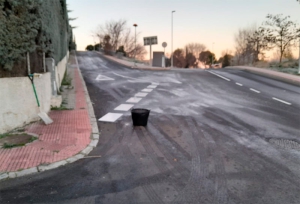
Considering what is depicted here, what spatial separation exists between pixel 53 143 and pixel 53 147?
252mm

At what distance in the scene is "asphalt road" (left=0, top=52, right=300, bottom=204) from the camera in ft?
12.1

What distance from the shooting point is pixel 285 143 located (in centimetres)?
596

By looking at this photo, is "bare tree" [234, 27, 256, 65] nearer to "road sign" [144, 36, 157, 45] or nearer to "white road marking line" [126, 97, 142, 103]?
"road sign" [144, 36, 157, 45]

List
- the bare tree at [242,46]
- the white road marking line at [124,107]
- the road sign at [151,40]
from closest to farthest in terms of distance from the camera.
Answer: the white road marking line at [124,107]
the road sign at [151,40]
the bare tree at [242,46]

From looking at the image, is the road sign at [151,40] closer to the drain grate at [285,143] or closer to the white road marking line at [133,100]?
the white road marking line at [133,100]

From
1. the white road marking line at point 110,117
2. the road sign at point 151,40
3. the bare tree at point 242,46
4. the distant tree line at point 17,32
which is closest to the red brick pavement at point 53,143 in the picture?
the white road marking line at point 110,117

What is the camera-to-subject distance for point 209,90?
1347cm

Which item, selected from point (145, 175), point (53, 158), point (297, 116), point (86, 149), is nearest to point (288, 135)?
point (297, 116)

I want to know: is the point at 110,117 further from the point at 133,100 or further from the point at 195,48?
the point at 195,48

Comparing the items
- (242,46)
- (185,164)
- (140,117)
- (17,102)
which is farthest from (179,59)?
(185,164)

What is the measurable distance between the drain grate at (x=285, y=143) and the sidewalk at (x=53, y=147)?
4.30m

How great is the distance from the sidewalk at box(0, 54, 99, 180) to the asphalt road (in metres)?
0.24

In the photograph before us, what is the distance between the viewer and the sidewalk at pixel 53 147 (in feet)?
14.8

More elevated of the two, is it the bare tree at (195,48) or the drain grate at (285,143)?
the bare tree at (195,48)
